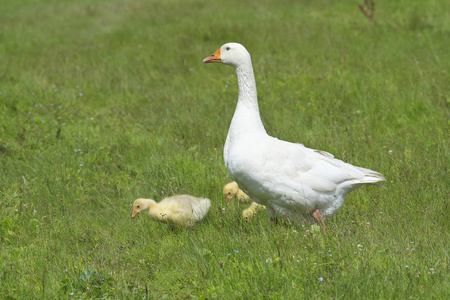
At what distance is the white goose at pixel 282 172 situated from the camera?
4.58 m

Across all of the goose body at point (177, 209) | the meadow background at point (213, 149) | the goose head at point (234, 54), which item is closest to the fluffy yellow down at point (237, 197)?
the meadow background at point (213, 149)

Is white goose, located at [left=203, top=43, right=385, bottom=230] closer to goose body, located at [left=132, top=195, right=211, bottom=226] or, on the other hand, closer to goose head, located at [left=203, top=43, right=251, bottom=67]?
goose head, located at [left=203, top=43, right=251, bottom=67]

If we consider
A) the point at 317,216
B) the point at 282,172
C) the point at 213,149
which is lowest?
the point at 213,149

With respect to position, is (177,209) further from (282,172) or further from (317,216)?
(317,216)

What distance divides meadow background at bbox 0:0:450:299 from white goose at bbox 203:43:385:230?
9.4 inches

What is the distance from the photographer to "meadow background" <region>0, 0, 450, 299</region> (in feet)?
12.8

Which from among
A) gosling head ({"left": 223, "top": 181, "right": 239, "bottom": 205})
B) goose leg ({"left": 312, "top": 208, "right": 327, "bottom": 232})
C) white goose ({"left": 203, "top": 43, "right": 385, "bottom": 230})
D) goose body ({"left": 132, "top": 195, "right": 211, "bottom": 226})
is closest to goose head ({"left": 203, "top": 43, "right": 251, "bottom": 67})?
white goose ({"left": 203, "top": 43, "right": 385, "bottom": 230})

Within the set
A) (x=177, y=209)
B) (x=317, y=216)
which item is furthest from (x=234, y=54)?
(x=317, y=216)

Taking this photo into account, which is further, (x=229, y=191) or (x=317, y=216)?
(x=229, y=191)

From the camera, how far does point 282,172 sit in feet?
15.1

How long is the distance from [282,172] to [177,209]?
1.34 meters

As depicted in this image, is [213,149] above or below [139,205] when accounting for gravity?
below

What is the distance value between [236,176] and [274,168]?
0.38 metres

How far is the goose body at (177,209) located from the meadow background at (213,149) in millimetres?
123
